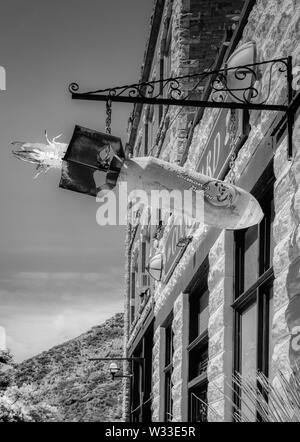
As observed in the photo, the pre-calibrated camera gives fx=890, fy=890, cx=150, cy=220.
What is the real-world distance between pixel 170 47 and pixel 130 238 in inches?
369

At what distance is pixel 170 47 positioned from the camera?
55.7 ft

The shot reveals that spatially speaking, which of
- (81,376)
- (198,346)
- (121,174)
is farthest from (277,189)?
(81,376)

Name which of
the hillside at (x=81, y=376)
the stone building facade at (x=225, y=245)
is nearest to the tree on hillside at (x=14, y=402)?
the stone building facade at (x=225, y=245)

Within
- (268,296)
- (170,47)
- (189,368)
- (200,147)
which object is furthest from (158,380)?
(268,296)

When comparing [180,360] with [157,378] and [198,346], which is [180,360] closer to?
[198,346]

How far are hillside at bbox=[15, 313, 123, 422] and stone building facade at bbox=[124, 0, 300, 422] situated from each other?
22646mm

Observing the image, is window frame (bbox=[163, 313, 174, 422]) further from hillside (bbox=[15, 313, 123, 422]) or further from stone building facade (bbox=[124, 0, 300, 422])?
hillside (bbox=[15, 313, 123, 422])

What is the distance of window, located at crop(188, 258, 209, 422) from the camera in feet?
36.7

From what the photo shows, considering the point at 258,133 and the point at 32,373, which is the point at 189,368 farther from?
the point at 32,373

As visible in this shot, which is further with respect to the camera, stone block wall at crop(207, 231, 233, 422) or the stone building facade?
stone block wall at crop(207, 231, 233, 422)

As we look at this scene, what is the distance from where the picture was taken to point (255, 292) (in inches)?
336

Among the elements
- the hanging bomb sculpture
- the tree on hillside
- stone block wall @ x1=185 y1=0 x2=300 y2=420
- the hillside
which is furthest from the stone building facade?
the hillside
